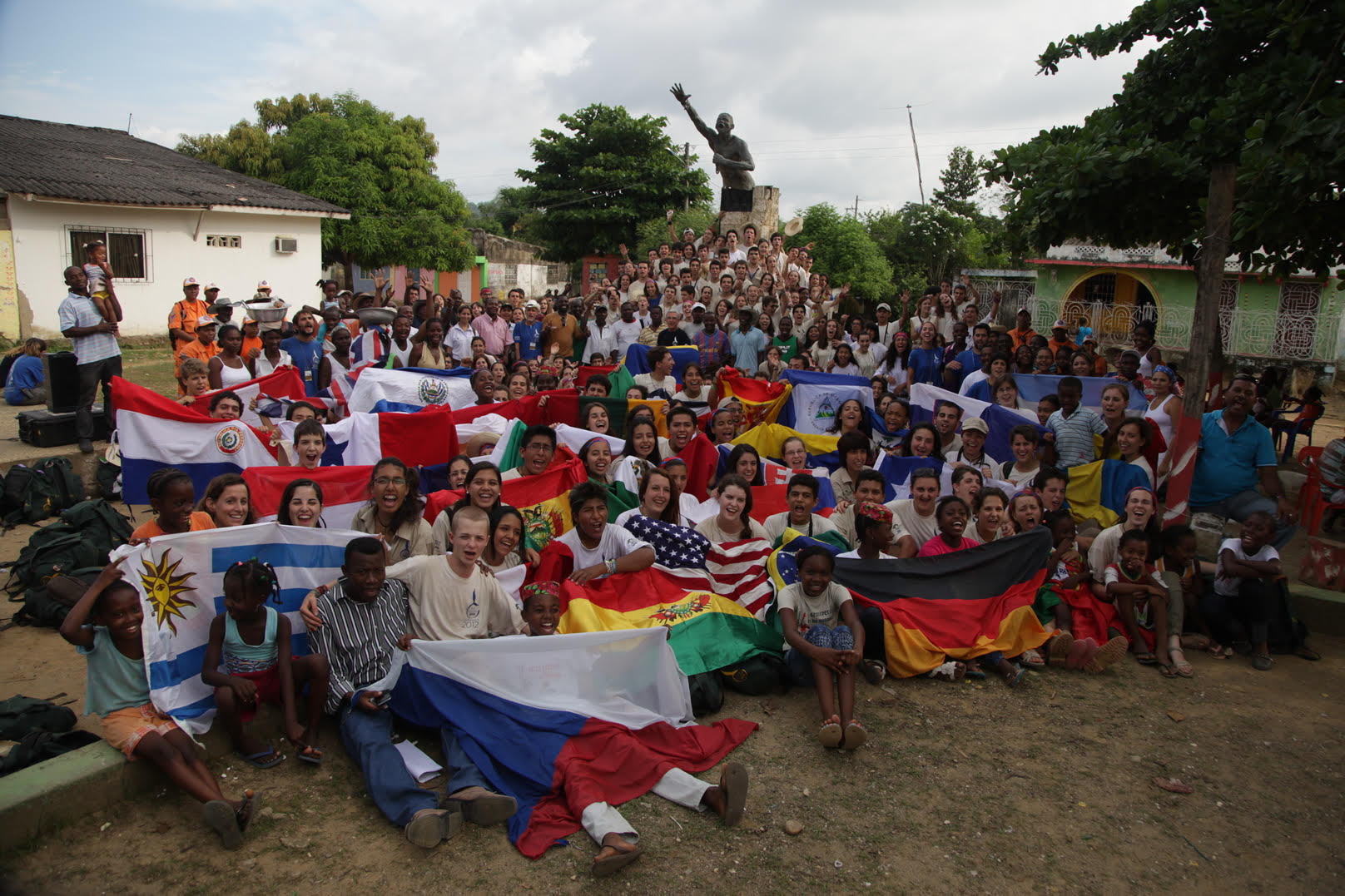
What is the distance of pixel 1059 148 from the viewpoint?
7996 millimetres

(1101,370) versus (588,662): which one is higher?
(1101,370)

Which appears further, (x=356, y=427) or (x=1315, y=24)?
(x=356, y=427)

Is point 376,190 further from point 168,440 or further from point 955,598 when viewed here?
point 955,598

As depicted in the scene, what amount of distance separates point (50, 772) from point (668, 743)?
274 centimetres

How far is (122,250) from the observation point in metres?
21.1

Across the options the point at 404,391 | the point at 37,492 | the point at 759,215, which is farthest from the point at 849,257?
the point at 37,492

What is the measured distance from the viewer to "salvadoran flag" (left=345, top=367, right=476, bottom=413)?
9.10 m

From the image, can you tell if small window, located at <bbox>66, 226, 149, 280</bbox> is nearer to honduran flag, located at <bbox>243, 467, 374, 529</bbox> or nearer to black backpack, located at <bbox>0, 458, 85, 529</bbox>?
black backpack, located at <bbox>0, 458, 85, 529</bbox>

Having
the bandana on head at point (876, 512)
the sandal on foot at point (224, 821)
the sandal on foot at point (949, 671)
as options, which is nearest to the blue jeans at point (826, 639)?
the sandal on foot at point (949, 671)

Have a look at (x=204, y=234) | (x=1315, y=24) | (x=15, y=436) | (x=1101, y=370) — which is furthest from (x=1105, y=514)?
(x=204, y=234)

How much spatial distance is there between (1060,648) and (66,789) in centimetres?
552

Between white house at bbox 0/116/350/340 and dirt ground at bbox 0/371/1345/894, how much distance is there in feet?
55.6

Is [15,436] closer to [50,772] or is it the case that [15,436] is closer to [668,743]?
[50,772]

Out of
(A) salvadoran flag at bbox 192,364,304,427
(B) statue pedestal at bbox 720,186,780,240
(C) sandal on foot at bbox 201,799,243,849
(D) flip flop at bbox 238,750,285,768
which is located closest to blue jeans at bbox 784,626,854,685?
(D) flip flop at bbox 238,750,285,768
